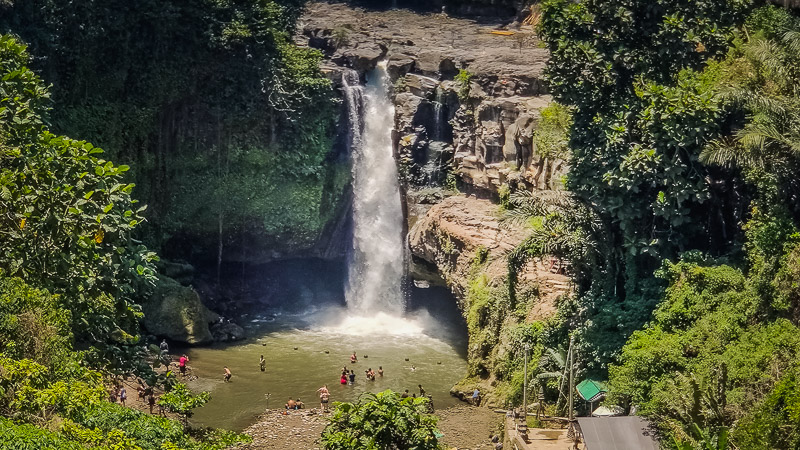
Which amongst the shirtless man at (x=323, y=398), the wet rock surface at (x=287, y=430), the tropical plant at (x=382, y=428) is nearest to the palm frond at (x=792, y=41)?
the tropical plant at (x=382, y=428)

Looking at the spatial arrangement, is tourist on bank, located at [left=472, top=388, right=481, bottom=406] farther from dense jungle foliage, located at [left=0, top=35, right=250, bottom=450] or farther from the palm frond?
the palm frond

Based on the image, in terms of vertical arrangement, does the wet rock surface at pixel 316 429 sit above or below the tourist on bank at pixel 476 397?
below

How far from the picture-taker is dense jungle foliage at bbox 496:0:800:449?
27.2 m

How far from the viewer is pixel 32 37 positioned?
40781mm

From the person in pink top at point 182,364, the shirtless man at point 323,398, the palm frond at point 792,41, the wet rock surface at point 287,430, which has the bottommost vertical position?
the wet rock surface at point 287,430

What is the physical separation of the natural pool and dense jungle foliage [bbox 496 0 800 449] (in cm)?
587

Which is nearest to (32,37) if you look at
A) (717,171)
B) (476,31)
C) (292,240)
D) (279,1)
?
(279,1)

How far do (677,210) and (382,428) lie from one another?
12674 millimetres

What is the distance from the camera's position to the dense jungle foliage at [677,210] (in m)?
27.2

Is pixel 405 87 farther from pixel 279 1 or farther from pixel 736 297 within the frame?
pixel 736 297

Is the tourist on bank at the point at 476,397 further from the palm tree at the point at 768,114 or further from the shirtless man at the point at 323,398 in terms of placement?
the palm tree at the point at 768,114

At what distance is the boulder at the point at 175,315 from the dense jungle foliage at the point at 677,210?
14.0m

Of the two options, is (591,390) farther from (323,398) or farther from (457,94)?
(457,94)

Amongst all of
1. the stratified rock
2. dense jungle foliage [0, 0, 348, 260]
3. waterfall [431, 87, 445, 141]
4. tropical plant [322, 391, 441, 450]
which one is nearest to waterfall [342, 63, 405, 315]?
dense jungle foliage [0, 0, 348, 260]
